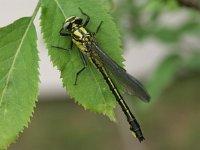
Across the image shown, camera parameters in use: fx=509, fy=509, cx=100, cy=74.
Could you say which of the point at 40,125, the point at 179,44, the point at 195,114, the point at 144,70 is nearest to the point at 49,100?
the point at 40,125

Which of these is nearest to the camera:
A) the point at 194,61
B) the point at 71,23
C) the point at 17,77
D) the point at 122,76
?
the point at 17,77

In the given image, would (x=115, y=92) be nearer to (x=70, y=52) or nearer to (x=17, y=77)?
(x=70, y=52)

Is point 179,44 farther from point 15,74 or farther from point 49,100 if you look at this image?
point 49,100

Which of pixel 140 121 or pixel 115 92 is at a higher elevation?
pixel 115 92

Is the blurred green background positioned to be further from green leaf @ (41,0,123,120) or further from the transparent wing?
green leaf @ (41,0,123,120)

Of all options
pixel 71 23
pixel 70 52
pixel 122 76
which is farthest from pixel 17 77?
pixel 122 76

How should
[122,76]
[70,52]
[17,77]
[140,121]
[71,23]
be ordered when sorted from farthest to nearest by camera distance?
[140,121] → [122,76] → [71,23] → [70,52] → [17,77]
